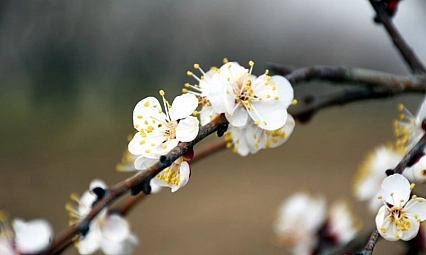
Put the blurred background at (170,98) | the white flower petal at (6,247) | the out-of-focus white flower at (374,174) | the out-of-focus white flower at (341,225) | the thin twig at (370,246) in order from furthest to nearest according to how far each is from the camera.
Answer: the blurred background at (170,98)
the out-of-focus white flower at (341,225)
the out-of-focus white flower at (374,174)
the white flower petal at (6,247)
the thin twig at (370,246)

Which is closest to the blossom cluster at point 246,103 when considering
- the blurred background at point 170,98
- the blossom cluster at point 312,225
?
the blossom cluster at point 312,225

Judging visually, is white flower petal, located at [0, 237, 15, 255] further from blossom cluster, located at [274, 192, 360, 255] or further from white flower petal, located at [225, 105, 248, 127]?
blossom cluster, located at [274, 192, 360, 255]

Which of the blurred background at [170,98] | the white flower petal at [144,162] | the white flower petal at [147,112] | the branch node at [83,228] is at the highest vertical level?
the white flower petal at [147,112]

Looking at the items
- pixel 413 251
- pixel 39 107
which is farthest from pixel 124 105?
pixel 413 251

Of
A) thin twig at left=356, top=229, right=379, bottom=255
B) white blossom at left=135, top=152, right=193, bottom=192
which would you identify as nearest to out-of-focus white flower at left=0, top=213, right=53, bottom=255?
white blossom at left=135, top=152, right=193, bottom=192

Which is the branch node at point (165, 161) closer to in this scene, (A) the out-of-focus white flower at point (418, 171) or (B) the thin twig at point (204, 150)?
(B) the thin twig at point (204, 150)

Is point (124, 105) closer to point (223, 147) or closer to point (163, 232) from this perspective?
point (163, 232)
